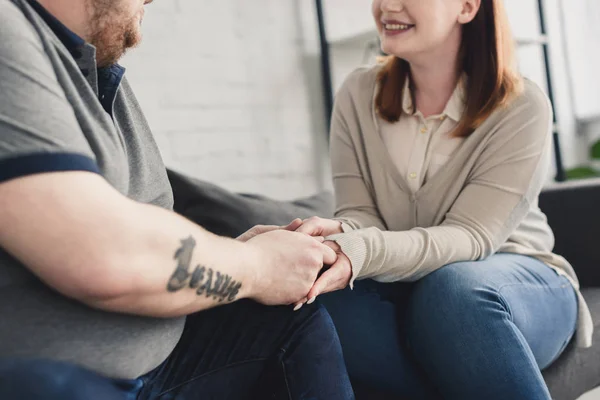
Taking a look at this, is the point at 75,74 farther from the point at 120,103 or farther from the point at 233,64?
the point at 233,64

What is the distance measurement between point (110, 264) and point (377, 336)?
2.24 ft

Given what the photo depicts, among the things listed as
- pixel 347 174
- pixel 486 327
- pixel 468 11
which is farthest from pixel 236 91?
pixel 486 327

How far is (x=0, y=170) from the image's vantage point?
59cm

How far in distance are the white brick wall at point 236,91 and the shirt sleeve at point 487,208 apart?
928 mm

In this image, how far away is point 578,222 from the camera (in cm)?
159

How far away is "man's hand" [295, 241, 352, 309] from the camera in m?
0.97

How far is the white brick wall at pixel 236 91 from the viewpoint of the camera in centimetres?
186

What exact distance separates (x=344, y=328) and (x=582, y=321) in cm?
48

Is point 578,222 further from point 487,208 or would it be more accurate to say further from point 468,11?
point 468,11

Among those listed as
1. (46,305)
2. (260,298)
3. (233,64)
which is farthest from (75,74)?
(233,64)

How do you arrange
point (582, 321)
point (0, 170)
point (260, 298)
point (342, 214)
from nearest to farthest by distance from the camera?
point (0, 170), point (260, 298), point (582, 321), point (342, 214)

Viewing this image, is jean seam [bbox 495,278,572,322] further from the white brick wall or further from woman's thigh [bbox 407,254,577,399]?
the white brick wall

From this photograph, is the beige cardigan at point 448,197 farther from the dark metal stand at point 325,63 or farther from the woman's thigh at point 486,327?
the dark metal stand at point 325,63

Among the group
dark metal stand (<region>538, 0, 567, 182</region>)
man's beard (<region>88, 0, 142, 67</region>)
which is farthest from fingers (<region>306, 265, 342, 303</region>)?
dark metal stand (<region>538, 0, 567, 182</region>)
